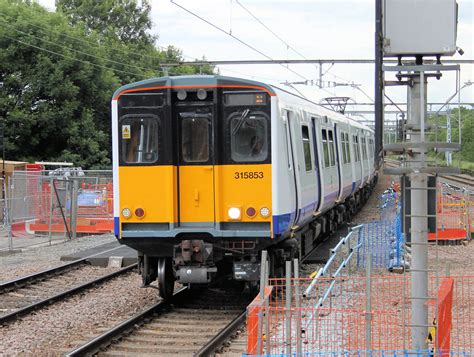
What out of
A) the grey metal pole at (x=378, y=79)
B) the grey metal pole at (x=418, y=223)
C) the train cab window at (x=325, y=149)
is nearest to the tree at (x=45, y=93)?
the train cab window at (x=325, y=149)

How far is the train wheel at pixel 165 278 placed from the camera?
1061 cm

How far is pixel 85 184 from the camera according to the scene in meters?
28.8

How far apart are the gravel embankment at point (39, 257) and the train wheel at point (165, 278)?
4.65 metres

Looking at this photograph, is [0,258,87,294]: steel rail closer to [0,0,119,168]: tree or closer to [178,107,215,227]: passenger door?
[178,107,215,227]: passenger door

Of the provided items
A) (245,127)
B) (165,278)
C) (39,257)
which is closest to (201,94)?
(245,127)

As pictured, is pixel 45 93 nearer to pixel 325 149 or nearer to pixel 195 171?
pixel 325 149

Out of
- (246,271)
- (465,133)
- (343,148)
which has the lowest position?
(246,271)

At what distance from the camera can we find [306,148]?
12477 mm

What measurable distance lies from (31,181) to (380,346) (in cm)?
1820

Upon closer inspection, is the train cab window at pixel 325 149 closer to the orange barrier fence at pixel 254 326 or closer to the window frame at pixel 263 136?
the window frame at pixel 263 136

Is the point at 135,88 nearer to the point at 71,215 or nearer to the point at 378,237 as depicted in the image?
the point at 378,237

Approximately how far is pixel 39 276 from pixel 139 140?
4849mm

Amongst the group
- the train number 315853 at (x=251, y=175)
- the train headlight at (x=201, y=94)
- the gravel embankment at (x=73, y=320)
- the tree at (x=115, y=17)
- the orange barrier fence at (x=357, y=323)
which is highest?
the tree at (x=115, y=17)

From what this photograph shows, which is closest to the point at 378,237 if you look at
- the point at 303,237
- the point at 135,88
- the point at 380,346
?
the point at 303,237
